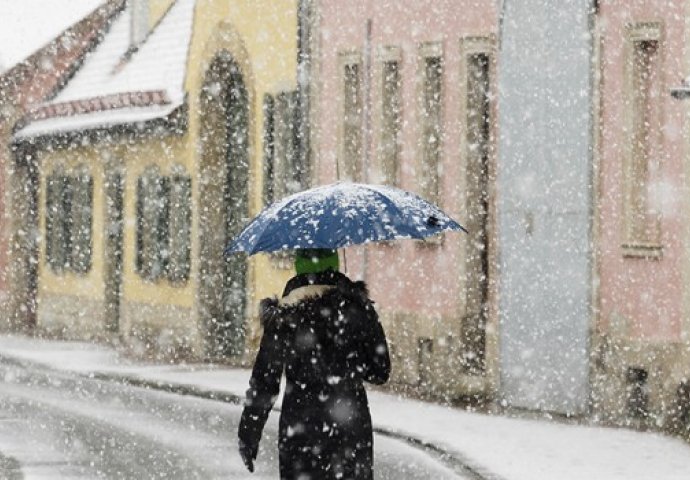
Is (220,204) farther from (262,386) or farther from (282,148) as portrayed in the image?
(262,386)

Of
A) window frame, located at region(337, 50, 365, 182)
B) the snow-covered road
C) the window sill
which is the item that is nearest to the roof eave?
window frame, located at region(337, 50, 365, 182)

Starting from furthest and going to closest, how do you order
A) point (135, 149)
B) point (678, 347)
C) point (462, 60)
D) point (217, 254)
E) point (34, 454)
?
point (135, 149) → point (217, 254) → point (462, 60) → point (678, 347) → point (34, 454)

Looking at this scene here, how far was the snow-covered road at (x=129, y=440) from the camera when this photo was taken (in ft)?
48.8

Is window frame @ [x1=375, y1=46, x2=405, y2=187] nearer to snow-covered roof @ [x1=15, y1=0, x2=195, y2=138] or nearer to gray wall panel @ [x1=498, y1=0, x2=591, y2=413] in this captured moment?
gray wall panel @ [x1=498, y1=0, x2=591, y2=413]

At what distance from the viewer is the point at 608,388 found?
61.2 feet

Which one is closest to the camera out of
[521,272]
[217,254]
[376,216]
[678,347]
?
[376,216]

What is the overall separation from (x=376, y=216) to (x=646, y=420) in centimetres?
980

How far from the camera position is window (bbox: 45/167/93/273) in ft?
116

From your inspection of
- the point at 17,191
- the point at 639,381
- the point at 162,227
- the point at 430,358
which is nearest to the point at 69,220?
the point at 17,191

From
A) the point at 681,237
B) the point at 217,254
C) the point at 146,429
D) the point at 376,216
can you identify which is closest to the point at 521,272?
the point at 681,237

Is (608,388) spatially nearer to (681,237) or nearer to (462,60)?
(681,237)

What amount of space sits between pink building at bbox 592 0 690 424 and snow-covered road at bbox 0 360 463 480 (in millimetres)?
2738

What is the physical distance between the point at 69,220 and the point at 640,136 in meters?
19.6

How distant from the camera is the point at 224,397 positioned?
21719mm
